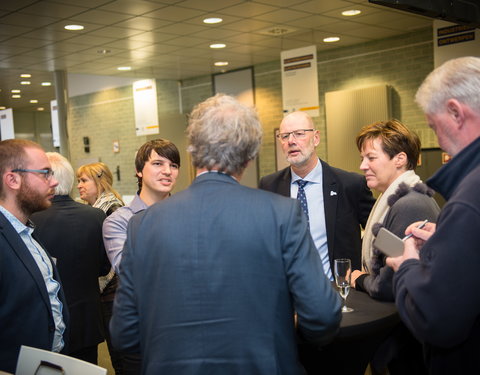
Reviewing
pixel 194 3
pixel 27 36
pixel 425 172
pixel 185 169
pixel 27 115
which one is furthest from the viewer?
pixel 27 115

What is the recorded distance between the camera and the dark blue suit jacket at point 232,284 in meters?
1.52

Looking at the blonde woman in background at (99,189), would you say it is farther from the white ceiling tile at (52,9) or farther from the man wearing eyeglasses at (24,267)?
the white ceiling tile at (52,9)

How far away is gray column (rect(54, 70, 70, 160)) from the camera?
960 centimetres

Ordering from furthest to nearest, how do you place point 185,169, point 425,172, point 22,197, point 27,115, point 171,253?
point 27,115
point 185,169
point 425,172
point 22,197
point 171,253

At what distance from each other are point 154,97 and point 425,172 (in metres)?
5.15

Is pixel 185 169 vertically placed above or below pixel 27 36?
below

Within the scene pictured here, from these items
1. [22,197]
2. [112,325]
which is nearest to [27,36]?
[22,197]

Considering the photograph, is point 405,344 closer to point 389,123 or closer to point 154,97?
point 389,123

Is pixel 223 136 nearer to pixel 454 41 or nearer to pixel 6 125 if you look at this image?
pixel 454 41

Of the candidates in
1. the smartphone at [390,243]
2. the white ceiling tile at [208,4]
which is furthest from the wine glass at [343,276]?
the white ceiling tile at [208,4]

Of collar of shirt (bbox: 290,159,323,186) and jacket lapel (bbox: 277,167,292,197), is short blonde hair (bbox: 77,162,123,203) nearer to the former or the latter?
jacket lapel (bbox: 277,167,292,197)

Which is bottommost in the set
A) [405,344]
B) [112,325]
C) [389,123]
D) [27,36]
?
[405,344]

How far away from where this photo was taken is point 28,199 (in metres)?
2.29

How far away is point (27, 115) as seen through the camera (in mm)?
12992
